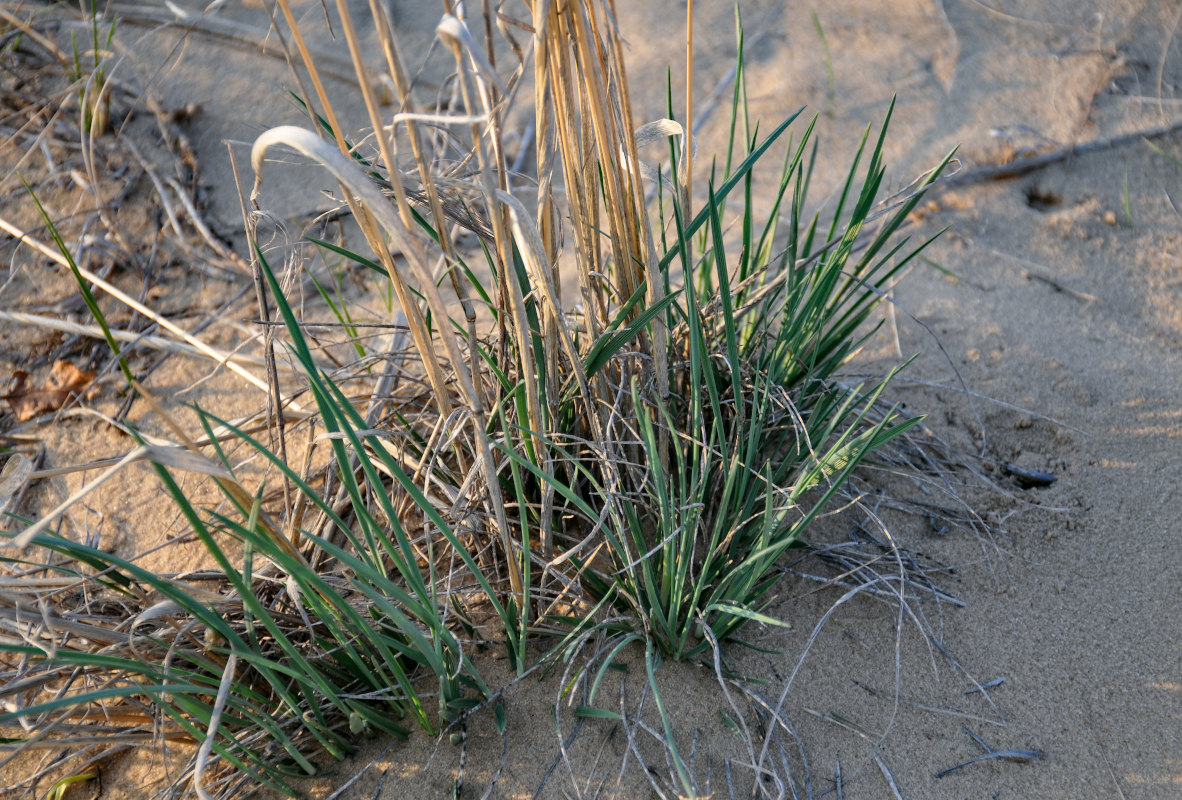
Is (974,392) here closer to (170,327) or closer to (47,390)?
(170,327)

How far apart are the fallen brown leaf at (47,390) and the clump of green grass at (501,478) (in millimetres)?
709

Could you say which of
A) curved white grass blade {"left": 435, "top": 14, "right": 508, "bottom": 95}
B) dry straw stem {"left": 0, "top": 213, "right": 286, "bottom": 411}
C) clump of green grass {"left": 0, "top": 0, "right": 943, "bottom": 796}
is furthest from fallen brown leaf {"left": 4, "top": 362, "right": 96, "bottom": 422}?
curved white grass blade {"left": 435, "top": 14, "right": 508, "bottom": 95}

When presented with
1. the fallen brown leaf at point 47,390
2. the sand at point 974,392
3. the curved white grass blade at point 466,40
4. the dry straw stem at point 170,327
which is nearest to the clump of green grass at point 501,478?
the curved white grass blade at point 466,40

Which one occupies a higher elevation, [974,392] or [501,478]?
[501,478]

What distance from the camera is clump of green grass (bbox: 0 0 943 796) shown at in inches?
34.3

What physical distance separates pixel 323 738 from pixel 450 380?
54cm

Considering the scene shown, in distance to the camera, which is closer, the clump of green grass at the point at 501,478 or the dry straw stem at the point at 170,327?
the clump of green grass at the point at 501,478

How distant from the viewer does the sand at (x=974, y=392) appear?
3.52 feet

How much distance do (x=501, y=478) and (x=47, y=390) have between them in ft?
4.01

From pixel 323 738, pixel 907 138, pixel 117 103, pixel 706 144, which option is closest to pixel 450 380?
pixel 323 738

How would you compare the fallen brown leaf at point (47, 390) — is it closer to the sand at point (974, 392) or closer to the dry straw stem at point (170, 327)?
the sand at point (974, 392)

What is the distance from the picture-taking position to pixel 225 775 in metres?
1.07

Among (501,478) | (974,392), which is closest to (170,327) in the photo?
(501,478)

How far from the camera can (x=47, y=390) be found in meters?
1.76
